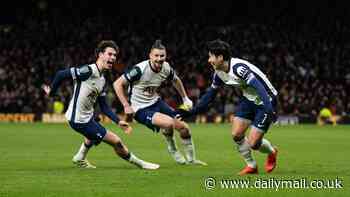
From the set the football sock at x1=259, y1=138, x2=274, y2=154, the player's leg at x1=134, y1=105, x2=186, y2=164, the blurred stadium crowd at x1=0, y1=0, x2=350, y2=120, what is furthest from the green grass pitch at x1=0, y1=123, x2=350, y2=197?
the blurred stadium crowd at x1=0, y1=0, x2=350, y2=120

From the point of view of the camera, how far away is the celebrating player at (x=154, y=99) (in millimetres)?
14539

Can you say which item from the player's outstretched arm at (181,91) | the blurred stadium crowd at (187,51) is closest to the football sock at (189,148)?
the player's outstretched arm at (181,91)

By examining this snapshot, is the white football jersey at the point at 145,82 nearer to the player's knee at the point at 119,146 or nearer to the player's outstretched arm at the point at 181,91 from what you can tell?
the player's outstretched arm at the point at 181,91

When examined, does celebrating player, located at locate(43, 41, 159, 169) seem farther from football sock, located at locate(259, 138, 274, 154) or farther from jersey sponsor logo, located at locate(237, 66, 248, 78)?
jersey sponsor logo, located at locate(237, 66, 248, 78)

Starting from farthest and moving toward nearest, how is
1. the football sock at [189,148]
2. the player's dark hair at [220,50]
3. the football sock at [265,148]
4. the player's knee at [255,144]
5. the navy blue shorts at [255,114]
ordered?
1. the football sock at [189,148]
2. the football sock at [265,148]
3. the player's knee at [255,144]
4. the navy blue shorts at [255,114]
5. the player's dark hair at [220,50]

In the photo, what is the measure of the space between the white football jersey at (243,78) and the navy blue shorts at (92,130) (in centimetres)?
201

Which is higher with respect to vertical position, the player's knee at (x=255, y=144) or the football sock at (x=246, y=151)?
the player's knee at (x=255, y=144)

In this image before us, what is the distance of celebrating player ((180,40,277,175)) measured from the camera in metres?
12.3

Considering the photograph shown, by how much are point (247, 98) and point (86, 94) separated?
104 inches

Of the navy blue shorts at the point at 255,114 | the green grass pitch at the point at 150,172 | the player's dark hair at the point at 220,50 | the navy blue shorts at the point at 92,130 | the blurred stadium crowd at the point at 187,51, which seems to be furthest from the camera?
the blurred stadium crowd at the point at 187,51

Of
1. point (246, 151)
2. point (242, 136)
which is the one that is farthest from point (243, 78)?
point (246, 151)

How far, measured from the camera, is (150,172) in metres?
12.9

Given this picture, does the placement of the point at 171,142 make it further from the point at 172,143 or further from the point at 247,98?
the point at 247,98

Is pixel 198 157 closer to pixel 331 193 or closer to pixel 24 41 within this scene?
pixel 331 193
